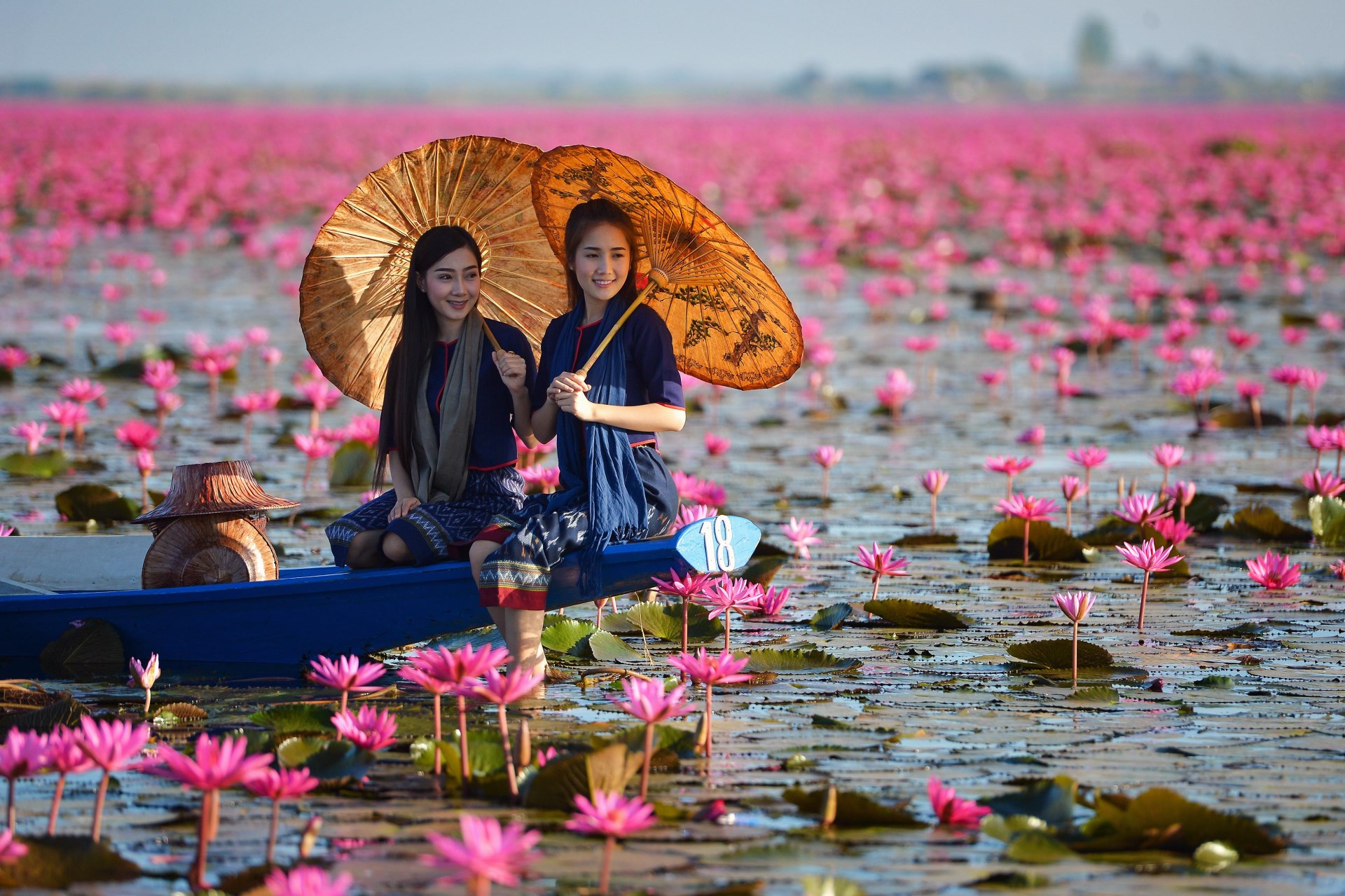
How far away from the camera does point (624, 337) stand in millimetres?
4012

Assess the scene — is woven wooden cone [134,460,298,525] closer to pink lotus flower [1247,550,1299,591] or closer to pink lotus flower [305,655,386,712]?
pink lotus flower [305,655,386,712]

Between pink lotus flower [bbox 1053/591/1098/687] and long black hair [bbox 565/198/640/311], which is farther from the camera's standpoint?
long black hair [bbox 565/198/640/311]

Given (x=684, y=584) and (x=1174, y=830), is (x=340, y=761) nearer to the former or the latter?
(x=684, y=584)

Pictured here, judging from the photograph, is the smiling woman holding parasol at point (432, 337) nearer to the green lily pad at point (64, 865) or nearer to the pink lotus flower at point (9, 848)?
the green lily pad at point (64, 865)

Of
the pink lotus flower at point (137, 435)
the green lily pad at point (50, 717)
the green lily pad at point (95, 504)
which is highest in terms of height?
the pink lotus flower at point (137, 435)

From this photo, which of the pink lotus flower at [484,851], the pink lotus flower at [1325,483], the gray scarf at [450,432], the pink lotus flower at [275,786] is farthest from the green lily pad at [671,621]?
the pink lotus flower at [1325,483]

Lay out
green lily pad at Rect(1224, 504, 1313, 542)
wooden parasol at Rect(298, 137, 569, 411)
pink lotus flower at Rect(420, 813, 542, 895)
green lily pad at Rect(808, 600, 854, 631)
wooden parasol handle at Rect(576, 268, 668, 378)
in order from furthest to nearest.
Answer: green lily pad at Rect(1224, 504, 1313, 542) → green lily pad at Rect(808, 600, 854, 631) → wooden parasol at Rect(298, 137, 569, 411) → wooden parasol handle at Rect(576, 268, 668, 378) → pink lotus flower at Rect(420, 813, 542, 895)

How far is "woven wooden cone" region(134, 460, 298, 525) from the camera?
13.5 feet

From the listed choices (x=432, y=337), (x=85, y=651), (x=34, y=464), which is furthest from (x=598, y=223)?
(x=34, y=464)

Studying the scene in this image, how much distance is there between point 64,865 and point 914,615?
Result: 2473 mm

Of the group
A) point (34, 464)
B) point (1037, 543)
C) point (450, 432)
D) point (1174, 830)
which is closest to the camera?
point (1174, 830)

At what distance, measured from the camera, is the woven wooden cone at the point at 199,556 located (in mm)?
4172

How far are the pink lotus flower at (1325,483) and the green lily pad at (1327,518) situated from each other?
0.04 meters

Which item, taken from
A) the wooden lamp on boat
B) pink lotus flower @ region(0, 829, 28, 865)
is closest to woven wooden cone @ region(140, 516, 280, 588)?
the wooden lamp on boat
